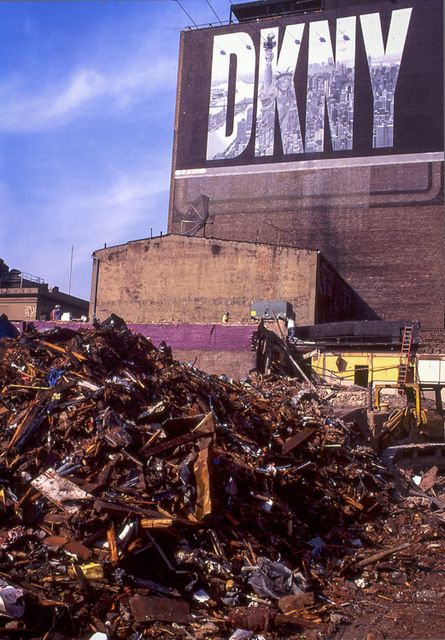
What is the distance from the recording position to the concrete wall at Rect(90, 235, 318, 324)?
102 ft

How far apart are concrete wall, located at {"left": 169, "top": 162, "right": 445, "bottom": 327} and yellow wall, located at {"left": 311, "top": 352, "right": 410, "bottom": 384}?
7767 millimetres

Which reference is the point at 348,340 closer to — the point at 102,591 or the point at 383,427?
the point at 383,427

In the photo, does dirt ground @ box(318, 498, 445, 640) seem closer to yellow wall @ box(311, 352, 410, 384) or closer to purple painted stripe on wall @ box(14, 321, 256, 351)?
purple painted stripe on wall @ box(14, 321, 256, 351)

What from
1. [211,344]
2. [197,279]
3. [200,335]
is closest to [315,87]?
[197,279]

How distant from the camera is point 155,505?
6.21 meters

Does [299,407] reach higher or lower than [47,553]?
higher

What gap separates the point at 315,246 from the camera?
3566 centimetres

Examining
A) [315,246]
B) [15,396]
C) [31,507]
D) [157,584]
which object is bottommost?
[157,584]

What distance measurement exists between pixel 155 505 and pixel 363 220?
3115 cm

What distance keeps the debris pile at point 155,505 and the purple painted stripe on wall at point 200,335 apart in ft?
48.4

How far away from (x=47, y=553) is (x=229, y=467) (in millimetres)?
2326

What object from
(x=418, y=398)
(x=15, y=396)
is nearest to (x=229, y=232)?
(x=418, y=398)

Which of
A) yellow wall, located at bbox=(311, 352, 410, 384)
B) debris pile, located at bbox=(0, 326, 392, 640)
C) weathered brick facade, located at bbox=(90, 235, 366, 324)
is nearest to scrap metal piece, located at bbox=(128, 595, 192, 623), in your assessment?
debris pile, located at bbox=(0, 326, 392, 640)

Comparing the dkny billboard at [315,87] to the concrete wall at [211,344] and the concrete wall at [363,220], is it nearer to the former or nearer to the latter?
the concrete wall at [363,220]
